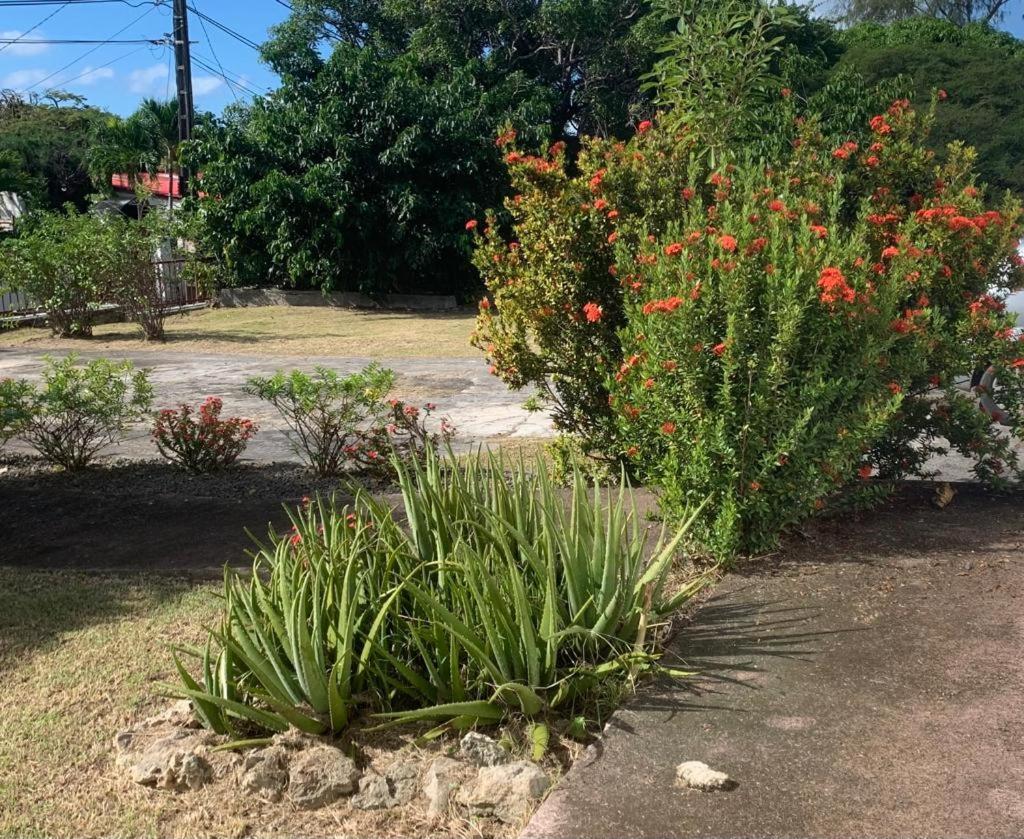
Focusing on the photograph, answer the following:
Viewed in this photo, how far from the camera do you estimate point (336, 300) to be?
81.0 ft

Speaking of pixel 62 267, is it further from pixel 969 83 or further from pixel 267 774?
pixel 969 83

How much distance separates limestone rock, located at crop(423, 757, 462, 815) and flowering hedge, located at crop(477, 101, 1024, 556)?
185 centimetres

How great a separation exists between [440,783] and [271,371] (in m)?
12.4

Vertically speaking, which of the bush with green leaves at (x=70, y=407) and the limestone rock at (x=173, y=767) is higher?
the bush with green leaves at (x=70, y=407)

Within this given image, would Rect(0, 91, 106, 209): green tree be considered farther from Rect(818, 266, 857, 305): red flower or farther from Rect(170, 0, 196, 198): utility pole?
Rect(818, 266, 857, 305): red flower

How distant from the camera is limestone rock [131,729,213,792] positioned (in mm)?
3123

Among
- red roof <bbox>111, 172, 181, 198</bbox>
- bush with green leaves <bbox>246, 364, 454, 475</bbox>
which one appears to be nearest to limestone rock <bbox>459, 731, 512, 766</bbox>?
bush with green leaves <bbox>246, 364, 454, 475</bbox>

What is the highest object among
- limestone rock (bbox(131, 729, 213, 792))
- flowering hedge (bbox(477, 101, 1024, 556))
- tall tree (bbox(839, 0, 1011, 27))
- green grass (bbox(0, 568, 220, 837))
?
tall tree (bbox(839, 0, 1011, 27))

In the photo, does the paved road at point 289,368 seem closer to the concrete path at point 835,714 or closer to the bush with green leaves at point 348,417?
the bush with green leaves at point 348,417

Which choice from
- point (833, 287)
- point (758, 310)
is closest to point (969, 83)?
point (758, 310)

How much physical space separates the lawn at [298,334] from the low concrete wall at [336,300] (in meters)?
0.56

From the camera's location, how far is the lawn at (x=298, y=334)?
57.3 feet

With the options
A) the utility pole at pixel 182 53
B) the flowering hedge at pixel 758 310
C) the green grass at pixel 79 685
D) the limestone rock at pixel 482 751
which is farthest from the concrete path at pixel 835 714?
the utility pole at pixel 182 53

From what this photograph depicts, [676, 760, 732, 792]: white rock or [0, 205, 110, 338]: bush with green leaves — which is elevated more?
[0, 205, 110, 338]: bush with green leaves
